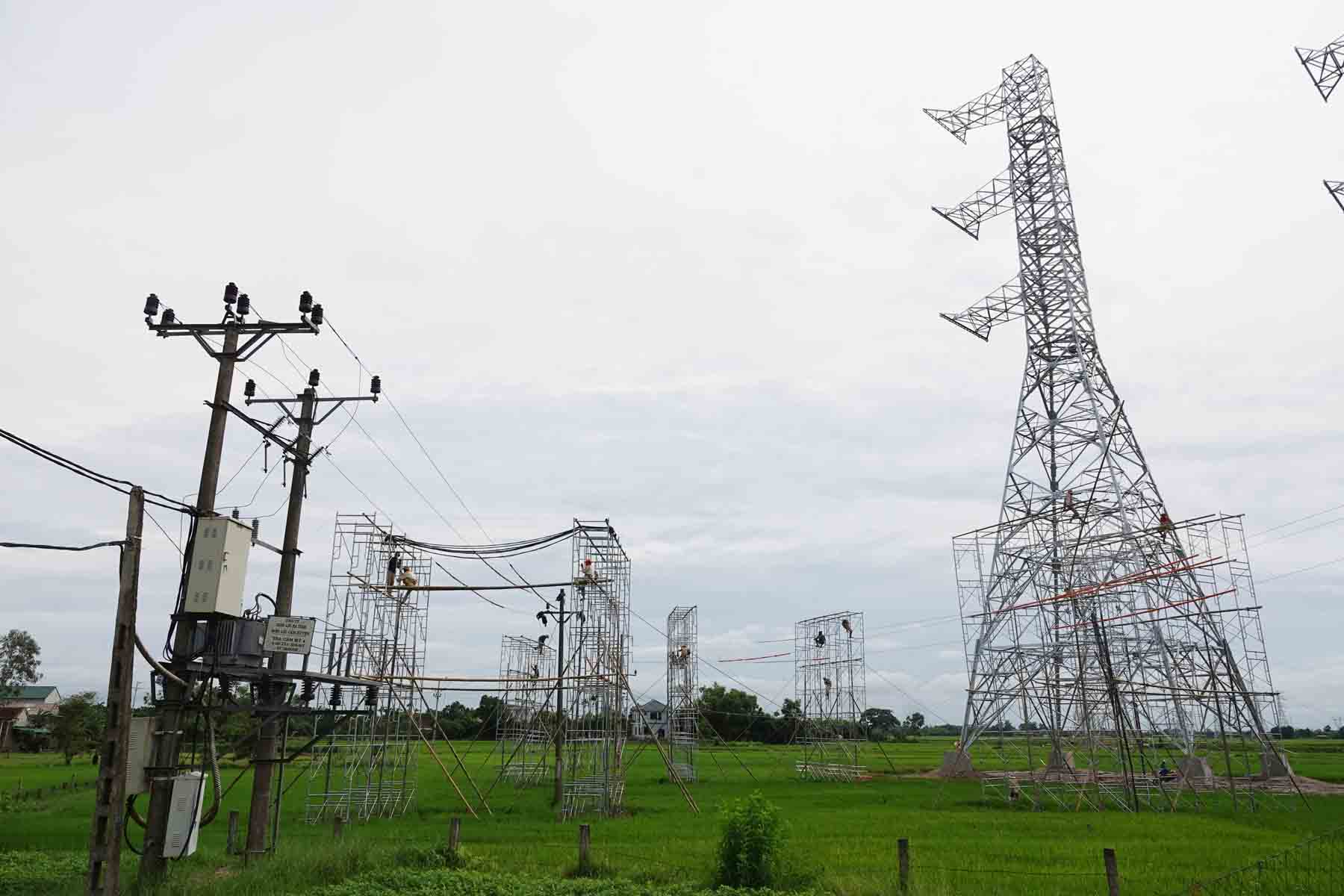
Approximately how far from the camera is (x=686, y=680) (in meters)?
36.8

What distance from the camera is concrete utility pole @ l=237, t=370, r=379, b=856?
14852mm

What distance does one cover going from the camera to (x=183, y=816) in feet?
40.6

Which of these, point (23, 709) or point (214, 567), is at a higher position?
point (214, 567)

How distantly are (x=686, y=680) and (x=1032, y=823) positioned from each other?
18.3 metres

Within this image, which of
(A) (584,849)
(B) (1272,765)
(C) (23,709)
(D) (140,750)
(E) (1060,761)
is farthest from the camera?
(C) (23,709)

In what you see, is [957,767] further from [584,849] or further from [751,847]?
[584,849]

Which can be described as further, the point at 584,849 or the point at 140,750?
the point at 584,849

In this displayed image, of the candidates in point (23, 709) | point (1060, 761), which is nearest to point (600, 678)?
point (1060, 761)

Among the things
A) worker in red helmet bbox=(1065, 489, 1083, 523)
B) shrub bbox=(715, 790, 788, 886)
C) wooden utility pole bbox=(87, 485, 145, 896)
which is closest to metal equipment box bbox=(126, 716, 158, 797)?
wooden utility pole bbox=(87, 485, 145, 896)

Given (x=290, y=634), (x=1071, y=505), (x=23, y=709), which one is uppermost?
(x=1071, y=505)

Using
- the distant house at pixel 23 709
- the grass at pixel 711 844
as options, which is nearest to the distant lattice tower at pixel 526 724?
the grass at pixel 711 844

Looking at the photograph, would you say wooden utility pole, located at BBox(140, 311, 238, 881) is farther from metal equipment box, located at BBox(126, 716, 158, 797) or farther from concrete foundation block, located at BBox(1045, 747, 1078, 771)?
concrete foundation block, located at BBox(1045, 747, 1078, 771)

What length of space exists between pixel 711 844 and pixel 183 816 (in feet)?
28.9

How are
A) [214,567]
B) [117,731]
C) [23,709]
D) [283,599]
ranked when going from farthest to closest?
[23,709] < [283,599] < [214,567] < [117,731]
